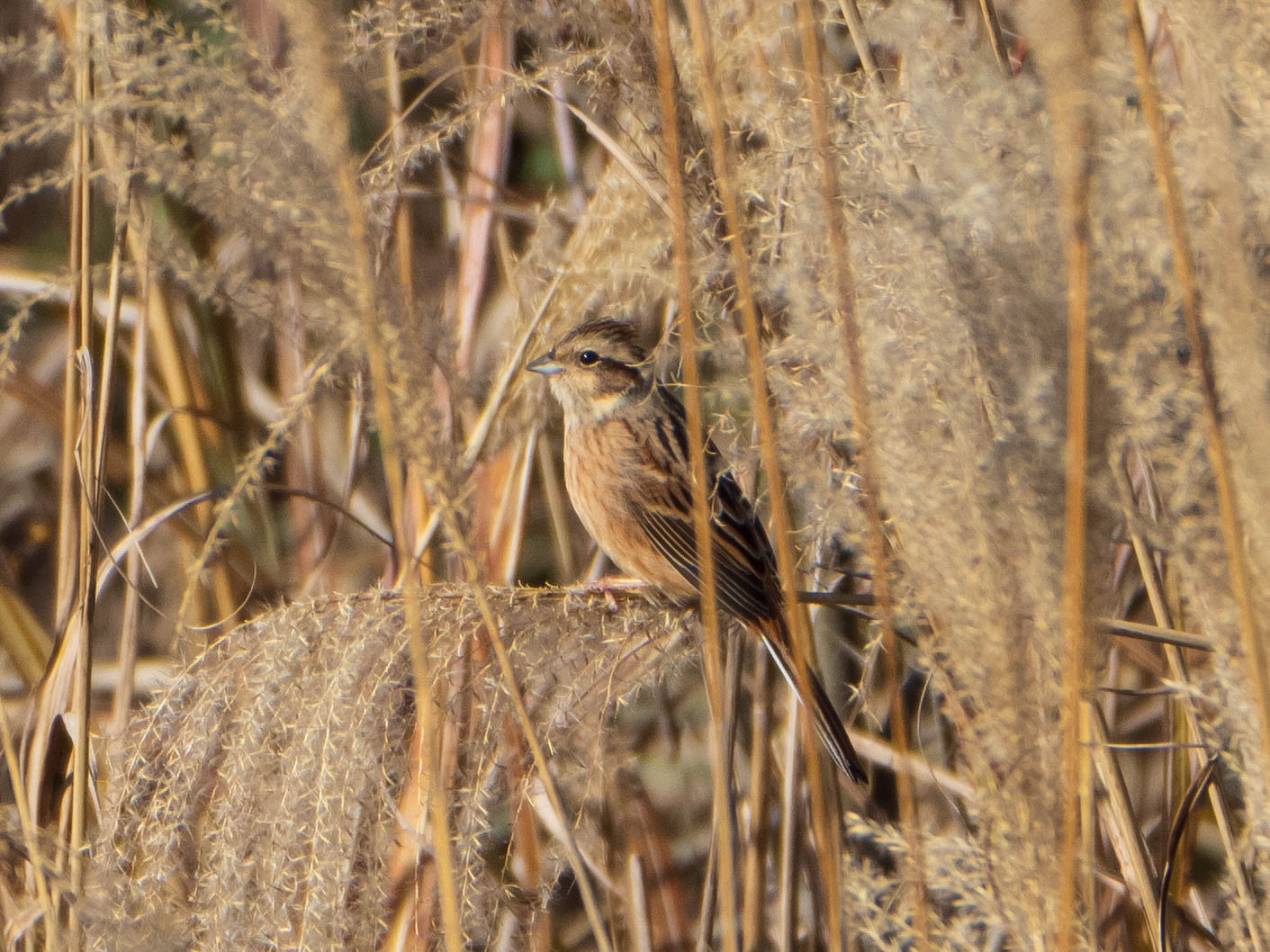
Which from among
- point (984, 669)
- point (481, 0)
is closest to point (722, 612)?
point (481, 0)

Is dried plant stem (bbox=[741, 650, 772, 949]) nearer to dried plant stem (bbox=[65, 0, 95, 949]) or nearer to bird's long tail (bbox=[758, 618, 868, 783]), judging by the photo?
bird's long tail (bbox=[758, 618, 868, 783])

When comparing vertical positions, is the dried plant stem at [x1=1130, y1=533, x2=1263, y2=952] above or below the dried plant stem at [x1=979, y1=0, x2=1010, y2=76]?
below

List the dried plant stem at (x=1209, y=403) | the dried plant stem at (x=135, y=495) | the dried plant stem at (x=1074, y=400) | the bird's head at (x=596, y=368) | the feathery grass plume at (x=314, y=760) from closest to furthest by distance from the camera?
1. the dried plant stem at (x=1074, y=400)
2. the dried plant stem at (x=1209, y=403)
3. the feathery grass plume at (x=314, y=760)
4. the dried plant stem at (x=135, y=495)
5. the bird's head at (x=596, y=368)

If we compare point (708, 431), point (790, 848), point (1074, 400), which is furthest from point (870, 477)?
point (790, 848)

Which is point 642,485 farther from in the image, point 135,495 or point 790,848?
point 135,495

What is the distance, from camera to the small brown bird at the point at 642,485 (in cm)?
238

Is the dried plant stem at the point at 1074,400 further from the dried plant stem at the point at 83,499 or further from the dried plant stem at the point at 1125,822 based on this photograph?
the dried plant stem at the point at 83,499

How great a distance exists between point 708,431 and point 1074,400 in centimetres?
98

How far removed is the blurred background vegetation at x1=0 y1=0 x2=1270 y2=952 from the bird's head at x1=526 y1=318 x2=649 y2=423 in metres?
0.11

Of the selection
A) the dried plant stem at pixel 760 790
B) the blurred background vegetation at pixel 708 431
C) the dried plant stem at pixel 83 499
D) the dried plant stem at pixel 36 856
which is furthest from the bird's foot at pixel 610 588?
the dried plant stem at pixel 36 856

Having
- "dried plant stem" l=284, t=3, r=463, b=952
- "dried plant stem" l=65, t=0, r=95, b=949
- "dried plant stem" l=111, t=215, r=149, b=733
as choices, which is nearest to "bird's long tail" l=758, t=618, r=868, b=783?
"dried plant stem" l=284, t=3, r=463, b=952

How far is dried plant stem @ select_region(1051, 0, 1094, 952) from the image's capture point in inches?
30.6

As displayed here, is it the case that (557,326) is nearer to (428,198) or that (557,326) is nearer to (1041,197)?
(428,198)

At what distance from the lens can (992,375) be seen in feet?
3.56
